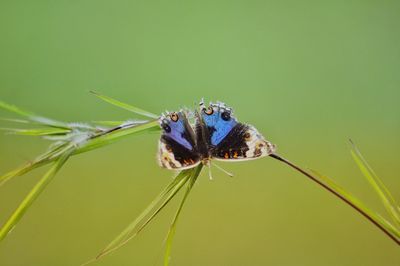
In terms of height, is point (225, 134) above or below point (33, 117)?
below

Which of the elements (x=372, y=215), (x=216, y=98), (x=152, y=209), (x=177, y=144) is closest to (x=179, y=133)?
(x=177, y=144)

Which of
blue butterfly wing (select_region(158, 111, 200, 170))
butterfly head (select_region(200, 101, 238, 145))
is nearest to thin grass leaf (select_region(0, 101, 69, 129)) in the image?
blue butterfly wing (select_region(158, 111, 200, 170))

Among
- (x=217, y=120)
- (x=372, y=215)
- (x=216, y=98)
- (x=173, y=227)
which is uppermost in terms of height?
(x=216, y=98)

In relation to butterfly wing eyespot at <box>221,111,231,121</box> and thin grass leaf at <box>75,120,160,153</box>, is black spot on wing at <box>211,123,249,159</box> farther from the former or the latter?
thin grass leaf at <box>75,120,160,153</box>

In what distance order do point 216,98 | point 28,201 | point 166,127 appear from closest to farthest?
point 28,201 < point 166,127 < point 216,98

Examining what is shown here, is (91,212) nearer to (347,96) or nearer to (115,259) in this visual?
(115,259)

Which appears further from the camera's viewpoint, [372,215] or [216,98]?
[216,98]

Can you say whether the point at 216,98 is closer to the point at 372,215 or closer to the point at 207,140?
the point at 207,140
